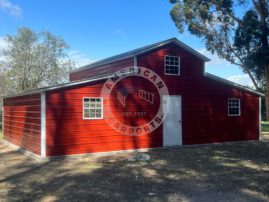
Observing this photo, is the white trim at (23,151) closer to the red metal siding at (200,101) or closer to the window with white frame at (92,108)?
the window with white frame at (92,108)

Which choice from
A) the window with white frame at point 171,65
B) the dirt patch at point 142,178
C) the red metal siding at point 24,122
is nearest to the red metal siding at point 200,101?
the window with white frame at point 171,65

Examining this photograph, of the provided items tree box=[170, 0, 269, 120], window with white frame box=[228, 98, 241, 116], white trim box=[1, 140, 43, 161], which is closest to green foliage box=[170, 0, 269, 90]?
tree box=[170, 0, 269, 120]

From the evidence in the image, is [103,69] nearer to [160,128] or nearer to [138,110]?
[138,110]

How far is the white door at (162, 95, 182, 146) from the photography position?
1205 centimetres

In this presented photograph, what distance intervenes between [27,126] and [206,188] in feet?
26.6

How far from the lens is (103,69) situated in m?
15.3

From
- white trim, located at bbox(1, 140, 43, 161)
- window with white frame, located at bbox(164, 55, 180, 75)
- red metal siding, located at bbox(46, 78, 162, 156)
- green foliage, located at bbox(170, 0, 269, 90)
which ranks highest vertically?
green foliage, located at bbox(170, 0, 269, 90)

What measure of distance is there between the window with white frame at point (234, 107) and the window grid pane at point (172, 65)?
12.3 ft

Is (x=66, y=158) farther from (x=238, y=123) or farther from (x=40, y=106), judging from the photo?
(x=238, y=123)

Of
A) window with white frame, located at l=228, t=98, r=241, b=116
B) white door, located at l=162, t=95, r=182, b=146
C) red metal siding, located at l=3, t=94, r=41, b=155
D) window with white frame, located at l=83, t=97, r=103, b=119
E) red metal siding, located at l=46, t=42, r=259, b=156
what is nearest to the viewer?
red metal siding, located at l=46, t=42, r=259, b=156

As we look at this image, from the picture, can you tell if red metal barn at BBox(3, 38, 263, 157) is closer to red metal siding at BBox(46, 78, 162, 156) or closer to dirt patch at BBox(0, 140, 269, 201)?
red metal siding at BBox(46, 78, 162, 156)

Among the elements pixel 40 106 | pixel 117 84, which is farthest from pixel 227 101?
pixel 40 106

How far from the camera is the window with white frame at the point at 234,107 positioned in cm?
1381

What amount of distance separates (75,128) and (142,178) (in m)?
3.98
